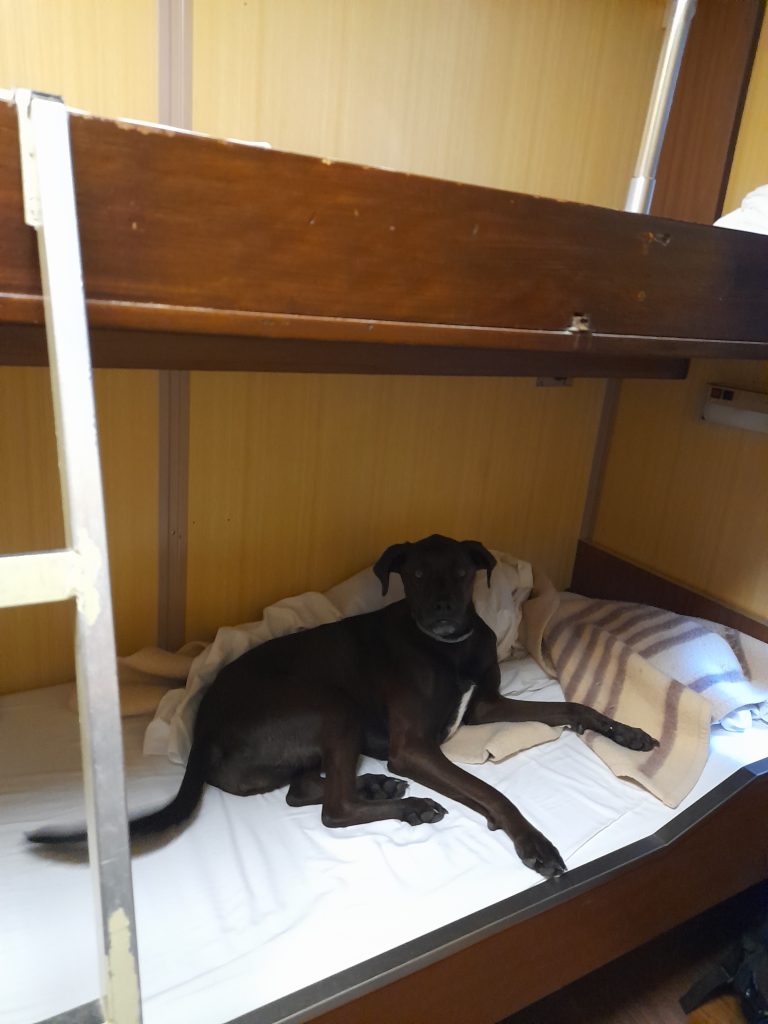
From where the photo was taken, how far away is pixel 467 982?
0.96 meters

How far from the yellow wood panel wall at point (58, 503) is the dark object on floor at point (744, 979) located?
1.23m

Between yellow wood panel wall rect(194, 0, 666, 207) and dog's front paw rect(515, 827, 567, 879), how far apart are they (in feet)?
3.98

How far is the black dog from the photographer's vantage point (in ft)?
3.69

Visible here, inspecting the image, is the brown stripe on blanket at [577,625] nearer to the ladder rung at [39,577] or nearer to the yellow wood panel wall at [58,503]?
the yellow wood panel wall at [58,503]

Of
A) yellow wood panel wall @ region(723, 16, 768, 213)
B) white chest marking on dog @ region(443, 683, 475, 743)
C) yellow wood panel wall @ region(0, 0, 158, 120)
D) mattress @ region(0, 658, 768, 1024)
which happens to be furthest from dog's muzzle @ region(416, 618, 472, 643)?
yellow wood panel wall @ region(723, 16, 768, 213)

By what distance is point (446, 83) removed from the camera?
53.1 inches

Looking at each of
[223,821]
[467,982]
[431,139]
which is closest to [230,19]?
[431,139]

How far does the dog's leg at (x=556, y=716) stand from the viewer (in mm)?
1322

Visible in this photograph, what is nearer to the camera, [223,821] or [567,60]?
[223,821]

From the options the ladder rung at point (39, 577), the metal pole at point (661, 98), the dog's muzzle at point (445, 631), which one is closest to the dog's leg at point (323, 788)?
the dog's muzzle at point (445, 631)

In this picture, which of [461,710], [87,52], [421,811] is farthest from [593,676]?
[87,52]

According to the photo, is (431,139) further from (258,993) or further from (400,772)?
(258,993)

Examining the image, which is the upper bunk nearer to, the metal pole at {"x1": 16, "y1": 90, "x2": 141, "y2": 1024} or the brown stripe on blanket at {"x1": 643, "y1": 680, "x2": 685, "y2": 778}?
the metal pole at {"x1": 16, "y1": 90, "x2": 141, "y2": 1024}

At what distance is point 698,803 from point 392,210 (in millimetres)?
1078
